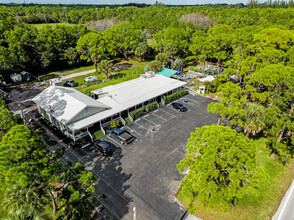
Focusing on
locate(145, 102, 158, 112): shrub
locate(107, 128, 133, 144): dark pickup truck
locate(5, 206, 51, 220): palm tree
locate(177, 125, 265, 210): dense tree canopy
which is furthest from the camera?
locate(145, 102, 158, 112): shrub

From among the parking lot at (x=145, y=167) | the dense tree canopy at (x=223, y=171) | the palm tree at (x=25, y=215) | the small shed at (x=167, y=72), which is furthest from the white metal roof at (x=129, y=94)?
the dense tree canopy at (x=223, y=171)

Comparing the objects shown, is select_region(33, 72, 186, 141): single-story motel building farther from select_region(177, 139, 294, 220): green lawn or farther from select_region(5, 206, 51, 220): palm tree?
select_region(177, 139, 294, 220): green lawn

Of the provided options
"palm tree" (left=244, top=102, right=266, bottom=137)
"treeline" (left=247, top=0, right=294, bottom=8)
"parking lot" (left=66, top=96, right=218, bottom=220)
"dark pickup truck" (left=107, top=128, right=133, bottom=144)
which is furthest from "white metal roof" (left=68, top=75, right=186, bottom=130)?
"treeline" (left=247, top=0, right=294, bottom=8)

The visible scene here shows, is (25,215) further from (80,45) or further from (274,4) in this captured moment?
(274,4)

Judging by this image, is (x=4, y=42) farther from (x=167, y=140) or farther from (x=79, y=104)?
(x=167, y=140)

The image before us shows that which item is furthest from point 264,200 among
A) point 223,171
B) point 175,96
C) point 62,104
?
point 62,104
